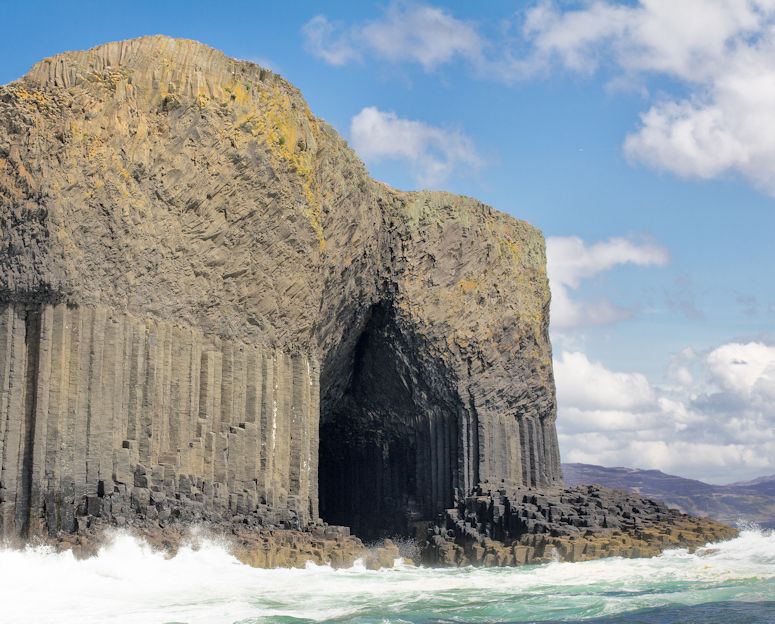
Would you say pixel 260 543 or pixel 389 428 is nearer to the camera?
pixel 260 543

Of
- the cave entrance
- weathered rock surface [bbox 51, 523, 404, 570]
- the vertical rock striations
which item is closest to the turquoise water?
weathered rock surface [bbox 51, 523, 404, 570]

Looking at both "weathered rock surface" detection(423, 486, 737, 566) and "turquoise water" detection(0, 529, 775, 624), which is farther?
"weathered rock surface" detection(423, 486, 737, 566)

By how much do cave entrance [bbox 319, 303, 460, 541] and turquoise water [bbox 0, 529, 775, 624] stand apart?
11731 mm

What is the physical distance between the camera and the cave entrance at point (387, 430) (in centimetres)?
4531

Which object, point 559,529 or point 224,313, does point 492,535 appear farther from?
point 224,313

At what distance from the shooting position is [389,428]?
47875 mm

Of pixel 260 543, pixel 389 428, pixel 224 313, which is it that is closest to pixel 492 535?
pixel 389 428

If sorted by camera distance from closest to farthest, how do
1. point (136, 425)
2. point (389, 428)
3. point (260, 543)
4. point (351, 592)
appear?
point (351, 592), point (136, 425), point (260, 543), point (389, 428)

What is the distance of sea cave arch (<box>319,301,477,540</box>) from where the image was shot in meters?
45.2

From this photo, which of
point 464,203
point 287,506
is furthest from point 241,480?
point 464,203

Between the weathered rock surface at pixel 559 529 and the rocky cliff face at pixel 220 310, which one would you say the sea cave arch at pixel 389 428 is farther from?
the weathered rock surface at pixel 559 529

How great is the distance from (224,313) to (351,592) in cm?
1112

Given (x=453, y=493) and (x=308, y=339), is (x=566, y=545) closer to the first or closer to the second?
(x=453, y=493)

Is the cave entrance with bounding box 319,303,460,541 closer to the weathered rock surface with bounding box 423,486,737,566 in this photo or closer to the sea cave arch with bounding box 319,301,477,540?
the sea cave arch with bounding box 319,301,477,540
